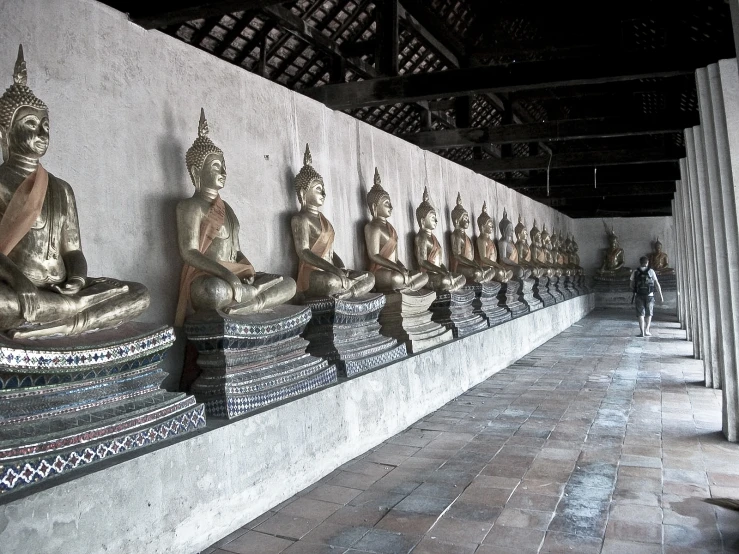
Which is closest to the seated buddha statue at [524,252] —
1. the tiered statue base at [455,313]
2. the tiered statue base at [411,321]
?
the tiered statue base at [455,313]

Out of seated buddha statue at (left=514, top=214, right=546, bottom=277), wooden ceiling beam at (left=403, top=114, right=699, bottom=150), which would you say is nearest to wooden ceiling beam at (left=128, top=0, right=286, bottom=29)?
wooden ceiling beam at (left=403, top=114, right=699, bottom=150)

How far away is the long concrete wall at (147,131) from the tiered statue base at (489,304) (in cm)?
304

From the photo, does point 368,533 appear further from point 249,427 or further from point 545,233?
point 545,233

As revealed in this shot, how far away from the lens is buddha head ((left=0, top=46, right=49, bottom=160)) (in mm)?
2406

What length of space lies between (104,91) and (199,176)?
0.63m

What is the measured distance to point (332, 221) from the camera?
16.6 feet

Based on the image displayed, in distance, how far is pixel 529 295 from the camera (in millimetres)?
9828

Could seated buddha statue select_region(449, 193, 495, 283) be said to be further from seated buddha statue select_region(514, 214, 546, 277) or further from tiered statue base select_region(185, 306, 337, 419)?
tiered statue base select_region(185, 306, 337, 419)

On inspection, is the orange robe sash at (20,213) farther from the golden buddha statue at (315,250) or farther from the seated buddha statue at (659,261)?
the seated buddha statue at (659,261)

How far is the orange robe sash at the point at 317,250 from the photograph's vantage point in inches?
169

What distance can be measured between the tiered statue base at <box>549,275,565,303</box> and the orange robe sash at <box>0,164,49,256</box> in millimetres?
10447

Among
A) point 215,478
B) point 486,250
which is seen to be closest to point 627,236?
point 486,250

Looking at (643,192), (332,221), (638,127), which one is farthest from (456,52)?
(643,192)

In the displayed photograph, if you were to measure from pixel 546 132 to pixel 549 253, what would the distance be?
5.82 meters
